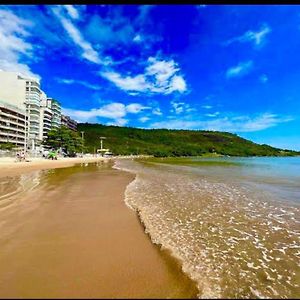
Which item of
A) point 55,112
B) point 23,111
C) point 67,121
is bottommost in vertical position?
point 23,111

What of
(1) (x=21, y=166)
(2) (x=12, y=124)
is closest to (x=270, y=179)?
(1) (x=21, y=166)

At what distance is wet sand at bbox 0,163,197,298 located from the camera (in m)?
3.98

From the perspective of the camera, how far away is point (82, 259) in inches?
200

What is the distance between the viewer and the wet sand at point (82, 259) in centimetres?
398

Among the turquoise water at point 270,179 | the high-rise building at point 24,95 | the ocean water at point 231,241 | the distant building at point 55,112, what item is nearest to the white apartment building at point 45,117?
the distant building at point 55,112

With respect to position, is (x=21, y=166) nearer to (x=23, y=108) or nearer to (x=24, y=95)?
(x=23, y=108)

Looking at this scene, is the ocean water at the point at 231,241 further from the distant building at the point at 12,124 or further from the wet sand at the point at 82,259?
the distant building at the point at 12,124

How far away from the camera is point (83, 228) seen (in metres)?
7.15

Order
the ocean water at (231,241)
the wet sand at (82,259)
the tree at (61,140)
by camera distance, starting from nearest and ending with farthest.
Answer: the wet sand at (82,259) → the ocean water at (231,241) → the tree at (61,140)

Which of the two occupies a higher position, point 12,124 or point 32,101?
point 32,101

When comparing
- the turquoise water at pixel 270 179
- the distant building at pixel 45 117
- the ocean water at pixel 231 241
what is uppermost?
the distant building at pixel 45 117

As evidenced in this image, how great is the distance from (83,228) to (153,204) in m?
3.93
